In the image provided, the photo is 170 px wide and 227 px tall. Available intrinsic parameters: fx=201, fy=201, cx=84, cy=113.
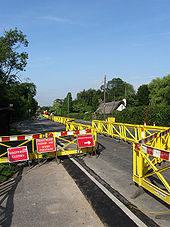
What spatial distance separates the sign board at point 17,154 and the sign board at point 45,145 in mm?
633

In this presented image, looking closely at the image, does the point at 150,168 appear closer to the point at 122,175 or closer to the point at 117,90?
the point at 122,175

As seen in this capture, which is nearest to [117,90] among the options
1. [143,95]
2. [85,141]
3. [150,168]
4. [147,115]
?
[143,95]

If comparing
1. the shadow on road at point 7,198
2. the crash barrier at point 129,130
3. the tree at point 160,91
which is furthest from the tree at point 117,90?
the shadow on road at point 7,198

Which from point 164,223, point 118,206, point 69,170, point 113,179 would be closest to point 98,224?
point 118,206

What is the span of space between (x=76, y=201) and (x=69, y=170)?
256 centimetres

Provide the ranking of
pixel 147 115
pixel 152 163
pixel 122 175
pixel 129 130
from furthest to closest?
pixel 147 115, pixel 129 130, pixel 122 175, pixel 152 163

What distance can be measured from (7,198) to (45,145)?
11.2 feet

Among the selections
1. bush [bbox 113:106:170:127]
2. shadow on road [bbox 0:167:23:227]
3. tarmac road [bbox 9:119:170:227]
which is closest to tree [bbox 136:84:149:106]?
bush [bbox 113:106:170:127]

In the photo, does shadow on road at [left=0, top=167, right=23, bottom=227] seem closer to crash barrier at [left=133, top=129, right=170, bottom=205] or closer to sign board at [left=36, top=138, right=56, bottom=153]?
sign board at [left=36, top=138, right=56, bottom=153]

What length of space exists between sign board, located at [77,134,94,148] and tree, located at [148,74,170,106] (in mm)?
39283

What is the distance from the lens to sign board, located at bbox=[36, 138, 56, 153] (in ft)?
27.0

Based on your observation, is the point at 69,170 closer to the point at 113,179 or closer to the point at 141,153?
the point at 113,179

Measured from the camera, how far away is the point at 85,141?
9242mm

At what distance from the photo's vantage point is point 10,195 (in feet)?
17.2
